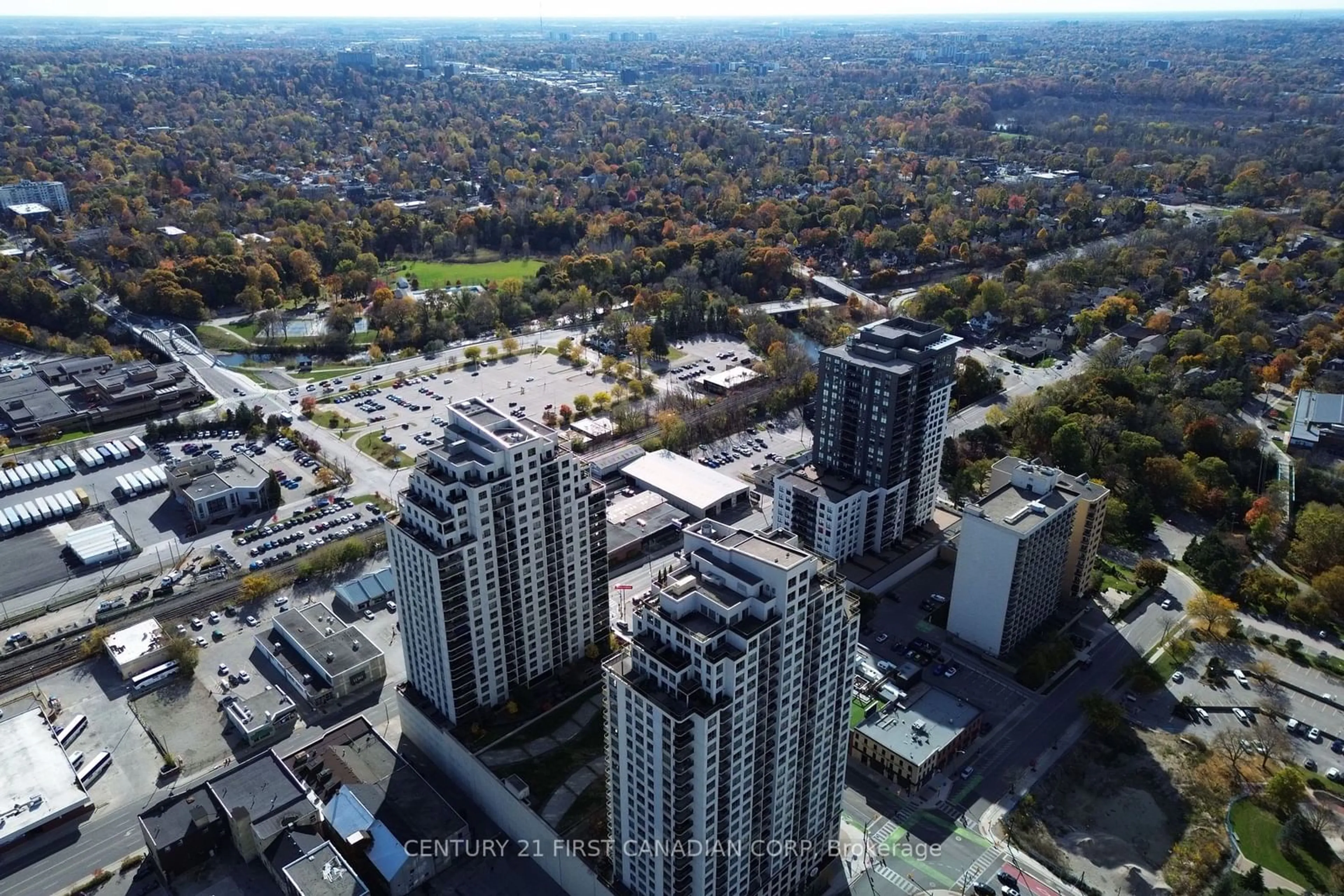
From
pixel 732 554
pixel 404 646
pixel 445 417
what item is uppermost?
pixel 732 554

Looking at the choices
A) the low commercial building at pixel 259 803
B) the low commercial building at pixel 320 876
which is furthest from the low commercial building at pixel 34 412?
the low commercial building at pixel 320 876

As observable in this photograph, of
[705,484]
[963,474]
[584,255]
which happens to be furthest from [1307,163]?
[705,484]

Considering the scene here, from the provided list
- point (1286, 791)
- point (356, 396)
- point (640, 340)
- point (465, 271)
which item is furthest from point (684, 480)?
point (465, 271)

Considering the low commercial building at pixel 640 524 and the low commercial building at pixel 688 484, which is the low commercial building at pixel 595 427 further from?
the low commercial building at pixel 640 524

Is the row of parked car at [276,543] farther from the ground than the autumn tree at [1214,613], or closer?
closer

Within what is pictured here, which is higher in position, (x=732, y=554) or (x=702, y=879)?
(x=732, y=554)

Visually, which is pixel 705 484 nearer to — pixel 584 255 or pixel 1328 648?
pixel 1328 648

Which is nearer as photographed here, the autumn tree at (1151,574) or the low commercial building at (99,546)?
the autumn tree at (1151,574)
